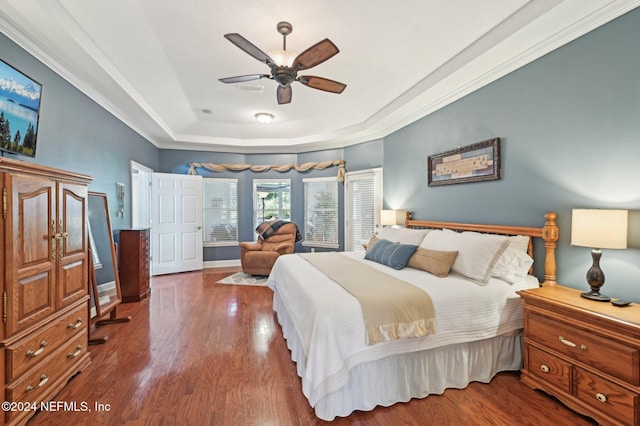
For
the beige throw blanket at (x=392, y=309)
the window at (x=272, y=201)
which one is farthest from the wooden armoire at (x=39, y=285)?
the window at (x=272, y=201)

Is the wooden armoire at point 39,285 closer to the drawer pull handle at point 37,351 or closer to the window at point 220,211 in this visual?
the drawer pull handle at point 37,351

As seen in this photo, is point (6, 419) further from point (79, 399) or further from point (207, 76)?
point (207, 76)

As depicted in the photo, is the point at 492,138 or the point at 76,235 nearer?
the point at 76,235

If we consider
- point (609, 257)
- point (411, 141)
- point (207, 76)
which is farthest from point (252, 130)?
point (609, 257)

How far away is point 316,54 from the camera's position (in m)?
2.35

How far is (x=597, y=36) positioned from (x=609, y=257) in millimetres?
1629

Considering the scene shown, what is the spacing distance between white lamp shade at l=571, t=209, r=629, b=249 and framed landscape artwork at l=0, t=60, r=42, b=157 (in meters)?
4.15

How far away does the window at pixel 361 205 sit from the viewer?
5.25m

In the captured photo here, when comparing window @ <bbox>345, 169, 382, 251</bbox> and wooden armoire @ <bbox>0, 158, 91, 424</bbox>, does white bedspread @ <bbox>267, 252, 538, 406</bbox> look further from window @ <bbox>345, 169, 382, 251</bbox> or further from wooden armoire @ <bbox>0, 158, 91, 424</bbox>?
window @ <bbox>345, 169, 382, 251</bbox>

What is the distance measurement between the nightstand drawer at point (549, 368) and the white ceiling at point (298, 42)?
7.97 feet

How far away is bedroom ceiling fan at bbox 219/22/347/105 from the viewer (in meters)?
2.24

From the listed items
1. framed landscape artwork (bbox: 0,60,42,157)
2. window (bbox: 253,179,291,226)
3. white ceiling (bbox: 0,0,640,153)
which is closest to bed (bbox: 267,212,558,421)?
white ceiling (bbox: 0,0,640,153)

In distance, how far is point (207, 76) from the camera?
3.56 meters

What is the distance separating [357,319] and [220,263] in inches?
212
